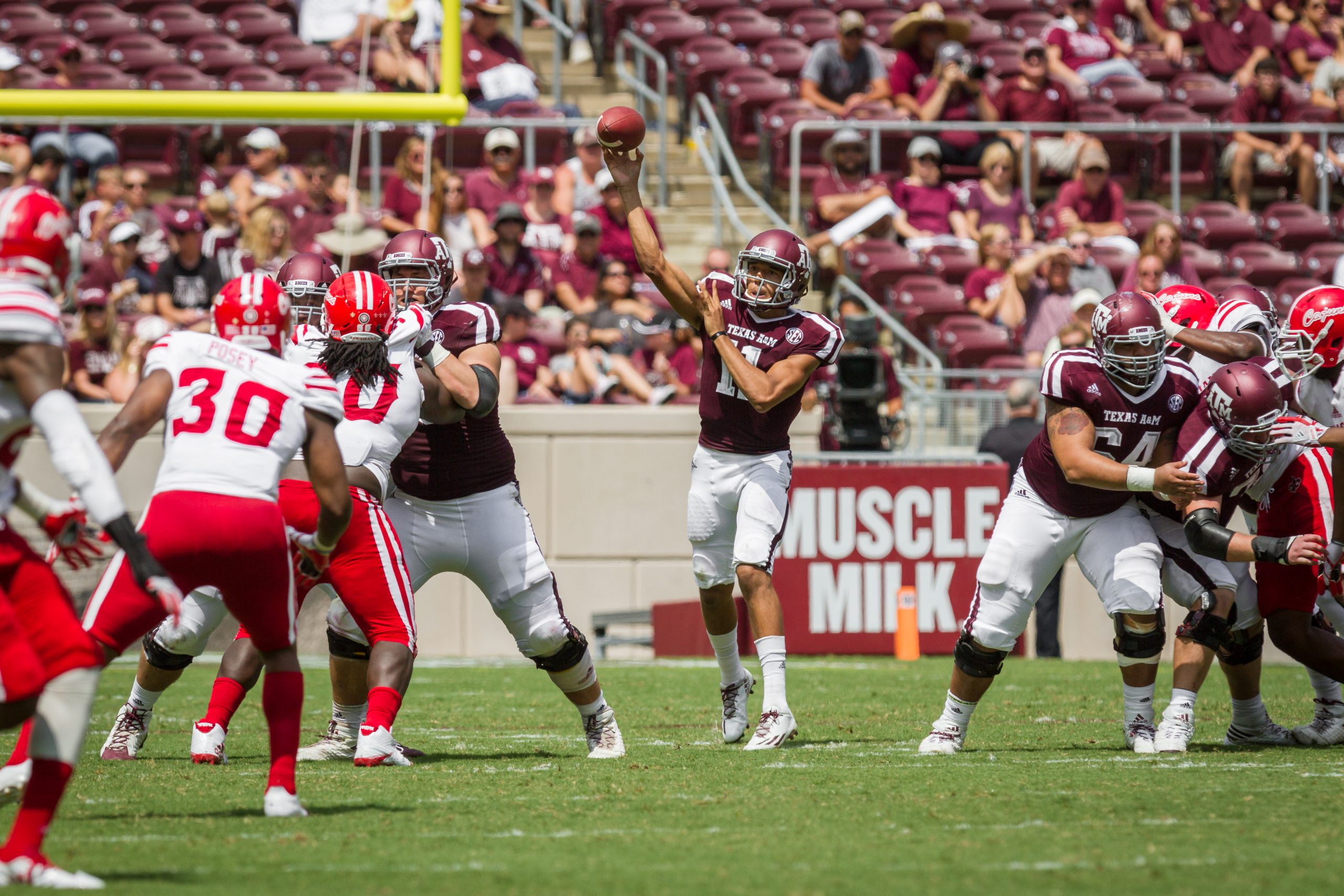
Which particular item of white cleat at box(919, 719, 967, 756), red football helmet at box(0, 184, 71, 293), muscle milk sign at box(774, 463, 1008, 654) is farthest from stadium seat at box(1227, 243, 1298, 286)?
red football helmet at box(0, 184, 71, 293)

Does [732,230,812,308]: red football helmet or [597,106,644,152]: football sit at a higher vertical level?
[597,106,644,152]: football

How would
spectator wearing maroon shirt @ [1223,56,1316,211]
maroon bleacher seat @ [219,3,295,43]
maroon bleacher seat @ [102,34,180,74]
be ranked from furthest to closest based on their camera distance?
1. maroon bleacher seat @ [219,3,295,43]
2. maroon bleacher seat @ [102,34,180,74]
3. spectator wearing maroon shirt @ [1223,56,1316,211]

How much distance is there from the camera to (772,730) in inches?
252

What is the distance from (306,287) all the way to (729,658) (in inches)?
87.7

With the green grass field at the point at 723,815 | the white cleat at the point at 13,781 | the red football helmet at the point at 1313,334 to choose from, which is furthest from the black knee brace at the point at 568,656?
the red football helmet at the point at 1313,334

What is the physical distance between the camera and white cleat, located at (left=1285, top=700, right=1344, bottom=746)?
656 cm

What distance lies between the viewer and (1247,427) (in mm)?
6039

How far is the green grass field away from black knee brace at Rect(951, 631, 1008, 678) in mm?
333

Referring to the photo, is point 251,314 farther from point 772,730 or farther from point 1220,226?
point 1220,226

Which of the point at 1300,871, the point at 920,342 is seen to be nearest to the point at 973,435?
the point at 920,342

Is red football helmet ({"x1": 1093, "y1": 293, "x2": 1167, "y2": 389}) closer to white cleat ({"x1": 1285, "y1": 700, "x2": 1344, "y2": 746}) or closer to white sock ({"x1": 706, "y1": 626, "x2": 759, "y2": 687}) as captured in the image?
white cleat ({"x1": 1285, "y1": 700, "x2": 1344, "y2": 746})

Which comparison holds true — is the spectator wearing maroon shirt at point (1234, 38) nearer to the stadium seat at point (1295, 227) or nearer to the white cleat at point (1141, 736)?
the stadium seat at point (1295, 227)

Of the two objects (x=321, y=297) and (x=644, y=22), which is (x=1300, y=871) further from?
(x=644, y=22)

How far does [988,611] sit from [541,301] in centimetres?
781
